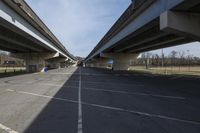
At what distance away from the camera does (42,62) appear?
214 feet

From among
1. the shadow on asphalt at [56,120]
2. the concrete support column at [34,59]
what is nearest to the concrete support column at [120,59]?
the concrete support column at [34,59]

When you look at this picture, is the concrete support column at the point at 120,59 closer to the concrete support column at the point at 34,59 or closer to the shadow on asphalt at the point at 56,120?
the concrete support column at the point at 34,59

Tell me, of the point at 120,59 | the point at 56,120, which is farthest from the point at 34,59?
the point at 56,120

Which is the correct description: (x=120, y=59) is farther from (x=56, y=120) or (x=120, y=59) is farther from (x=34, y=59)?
(x=56, y=120)

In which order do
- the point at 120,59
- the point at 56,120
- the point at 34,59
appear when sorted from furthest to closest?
the point at 34,59, the point at 120,59, the point at 56,120

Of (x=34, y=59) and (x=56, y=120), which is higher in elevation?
(x=34, y=59)

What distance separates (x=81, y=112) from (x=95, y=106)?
1.51m

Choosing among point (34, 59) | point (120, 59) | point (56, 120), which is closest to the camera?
point (56, 120)

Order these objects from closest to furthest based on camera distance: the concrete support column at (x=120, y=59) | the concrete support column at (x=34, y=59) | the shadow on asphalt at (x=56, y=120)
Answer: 1. the shadow on asphalt at (x=56, y=120)
2. the concrete support column at (x=120, y=59)
3. the concrete support column at (x=34, y=59)

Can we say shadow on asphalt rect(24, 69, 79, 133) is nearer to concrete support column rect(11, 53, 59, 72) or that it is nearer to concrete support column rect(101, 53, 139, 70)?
concrete support column rect(101, 53, 139, 70)

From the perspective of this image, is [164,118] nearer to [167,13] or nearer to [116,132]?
[116,132]

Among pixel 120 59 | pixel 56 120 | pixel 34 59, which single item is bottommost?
pixel 56 120

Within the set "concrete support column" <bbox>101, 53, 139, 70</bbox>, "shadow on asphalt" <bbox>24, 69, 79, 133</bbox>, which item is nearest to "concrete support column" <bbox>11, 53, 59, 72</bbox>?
"concrete support column" <bbox>101, 53, 139, 70</bbox>

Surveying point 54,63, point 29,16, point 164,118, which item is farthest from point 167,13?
point 54,63
